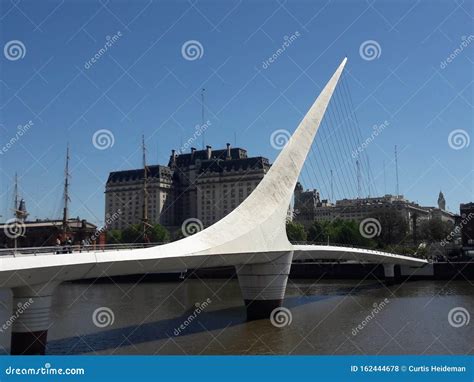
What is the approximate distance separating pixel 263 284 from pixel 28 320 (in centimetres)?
1028

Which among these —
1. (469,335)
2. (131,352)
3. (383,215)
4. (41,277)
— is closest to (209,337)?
(131,352)

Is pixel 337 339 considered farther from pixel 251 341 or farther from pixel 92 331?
pixel 92 331

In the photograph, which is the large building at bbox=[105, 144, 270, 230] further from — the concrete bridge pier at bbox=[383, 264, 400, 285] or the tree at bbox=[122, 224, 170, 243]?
the concrete bridge pier at bbox=[383, 264, 400, 285]

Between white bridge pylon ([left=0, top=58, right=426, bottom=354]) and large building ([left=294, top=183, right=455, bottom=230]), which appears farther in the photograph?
large building ([left=294, top=183, right=455, bottom=230])

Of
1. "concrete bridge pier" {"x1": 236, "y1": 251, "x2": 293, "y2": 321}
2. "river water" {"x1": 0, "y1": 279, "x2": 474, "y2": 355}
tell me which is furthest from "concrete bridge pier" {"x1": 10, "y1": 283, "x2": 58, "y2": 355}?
"concrete bridge pier" {"x1": 236, "y1": 251, "x2": 293, "y2": 321}

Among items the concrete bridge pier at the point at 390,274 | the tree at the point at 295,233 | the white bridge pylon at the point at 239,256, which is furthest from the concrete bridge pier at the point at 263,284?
the tree at the point at 295,233

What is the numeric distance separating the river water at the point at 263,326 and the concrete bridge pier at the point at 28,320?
1176mm

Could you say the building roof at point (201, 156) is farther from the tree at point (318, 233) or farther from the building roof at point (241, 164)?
the tree at point (318, 233)

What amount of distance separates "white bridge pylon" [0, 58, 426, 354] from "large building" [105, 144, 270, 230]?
49.6 m

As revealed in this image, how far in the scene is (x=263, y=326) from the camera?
1933 centimetres

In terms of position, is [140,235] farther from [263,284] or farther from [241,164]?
[263,284]

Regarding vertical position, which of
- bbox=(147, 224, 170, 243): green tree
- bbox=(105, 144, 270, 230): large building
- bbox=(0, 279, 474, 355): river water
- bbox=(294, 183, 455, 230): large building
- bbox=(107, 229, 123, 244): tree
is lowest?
bbox=(0, 279, 474, 355): river water

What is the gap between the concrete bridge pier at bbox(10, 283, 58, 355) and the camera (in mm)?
13508

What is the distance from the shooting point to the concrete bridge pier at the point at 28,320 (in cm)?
1351
